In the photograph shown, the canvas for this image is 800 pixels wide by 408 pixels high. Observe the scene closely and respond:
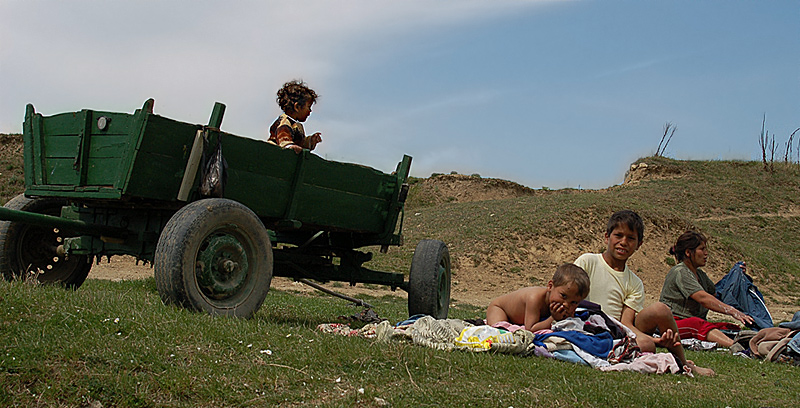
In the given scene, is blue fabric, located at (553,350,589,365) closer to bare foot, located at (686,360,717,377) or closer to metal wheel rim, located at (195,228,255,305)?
bare foot, located at (686,360,717,377)

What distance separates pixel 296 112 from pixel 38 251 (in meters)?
2.74

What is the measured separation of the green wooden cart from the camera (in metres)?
4.87

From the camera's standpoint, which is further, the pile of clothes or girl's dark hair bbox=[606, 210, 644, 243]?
girl's dark hair bbox=[606, 210, 644, 243]

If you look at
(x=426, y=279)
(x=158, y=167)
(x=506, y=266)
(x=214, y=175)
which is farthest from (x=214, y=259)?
(x=506, y=266)

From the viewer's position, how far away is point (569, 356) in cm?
487

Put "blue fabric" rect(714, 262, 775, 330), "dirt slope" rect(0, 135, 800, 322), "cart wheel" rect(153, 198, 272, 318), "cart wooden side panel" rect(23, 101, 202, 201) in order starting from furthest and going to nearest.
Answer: "dirt slope" rect(0, 135, 800, 322) < "blue fabric" rect(714, 262, 775, 330) < "cart wooden side panel" rect(23, 101, 202, 201) < "cart wheel" rect(153, 198, 272, 318)

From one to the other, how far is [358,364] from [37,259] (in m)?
3.90

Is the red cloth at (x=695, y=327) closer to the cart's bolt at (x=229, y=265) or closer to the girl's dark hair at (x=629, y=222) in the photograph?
the girl's dark hair at (x=629, y=222)

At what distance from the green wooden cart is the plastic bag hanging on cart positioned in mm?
55

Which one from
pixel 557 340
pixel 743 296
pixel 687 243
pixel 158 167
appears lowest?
pixel 557 340

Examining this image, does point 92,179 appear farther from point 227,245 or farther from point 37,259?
point 37,259

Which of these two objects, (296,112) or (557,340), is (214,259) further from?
(557,340)

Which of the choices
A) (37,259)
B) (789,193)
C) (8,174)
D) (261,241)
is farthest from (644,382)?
(789,193)

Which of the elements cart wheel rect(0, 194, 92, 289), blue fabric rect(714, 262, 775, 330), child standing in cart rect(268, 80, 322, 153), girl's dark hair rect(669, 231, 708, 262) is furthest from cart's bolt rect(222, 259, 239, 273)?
blue fabric rect(714, 262, 775, 330)
